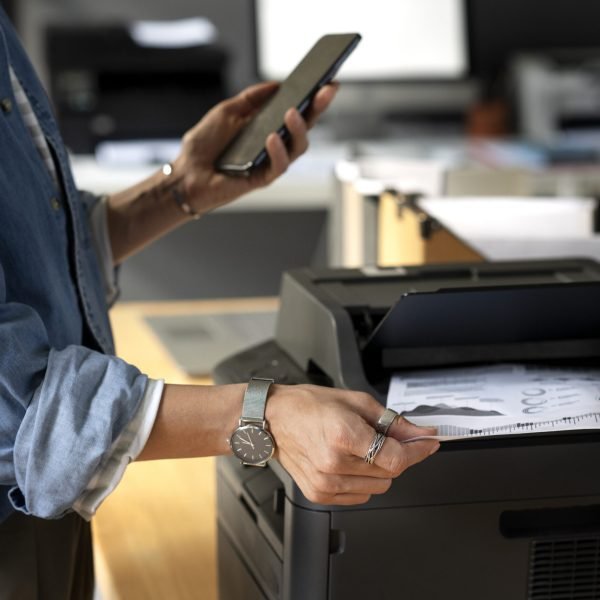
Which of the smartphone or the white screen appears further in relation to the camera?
the white screen

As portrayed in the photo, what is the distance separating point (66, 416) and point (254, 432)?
0.48ft

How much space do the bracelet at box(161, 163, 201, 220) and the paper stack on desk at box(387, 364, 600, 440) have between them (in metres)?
0.44

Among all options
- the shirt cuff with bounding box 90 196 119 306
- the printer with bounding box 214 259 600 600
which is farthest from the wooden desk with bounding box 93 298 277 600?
the shirt cuff with bounding box 90 196 119 306

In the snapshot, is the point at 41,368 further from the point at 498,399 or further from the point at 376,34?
the point at 376,34

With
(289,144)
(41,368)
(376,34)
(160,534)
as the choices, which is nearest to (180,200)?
(289,144)

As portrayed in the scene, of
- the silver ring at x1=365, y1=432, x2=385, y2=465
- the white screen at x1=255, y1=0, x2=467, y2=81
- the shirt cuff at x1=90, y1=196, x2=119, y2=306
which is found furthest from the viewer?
the white screen at x1=255, y1=0, x2=467, y2=81

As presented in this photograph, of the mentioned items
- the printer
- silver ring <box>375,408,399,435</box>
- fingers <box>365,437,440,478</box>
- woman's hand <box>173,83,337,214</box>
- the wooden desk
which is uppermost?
woman's hand <box>173,83,337,214</box>

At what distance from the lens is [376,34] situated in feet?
10.9

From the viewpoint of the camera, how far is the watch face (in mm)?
871

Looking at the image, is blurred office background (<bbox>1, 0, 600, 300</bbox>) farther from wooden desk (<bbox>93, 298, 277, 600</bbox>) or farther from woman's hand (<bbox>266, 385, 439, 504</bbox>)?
woman's hand (<bbox>266, 385, 439, 504</bbox>)

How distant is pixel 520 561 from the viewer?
977 millimetres

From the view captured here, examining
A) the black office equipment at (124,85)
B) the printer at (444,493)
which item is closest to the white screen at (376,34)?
the black office equipment at (124,85)

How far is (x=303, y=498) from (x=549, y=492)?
215mm

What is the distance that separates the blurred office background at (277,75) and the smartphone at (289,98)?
1459mm
